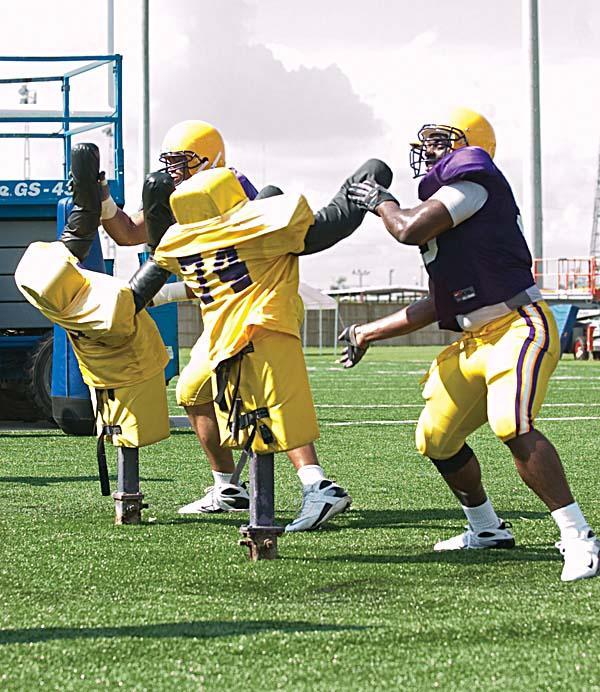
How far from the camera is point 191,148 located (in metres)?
5.89

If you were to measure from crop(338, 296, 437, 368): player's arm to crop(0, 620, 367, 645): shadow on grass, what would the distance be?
147 centimetres

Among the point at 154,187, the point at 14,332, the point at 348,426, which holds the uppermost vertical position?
the point at 154,187

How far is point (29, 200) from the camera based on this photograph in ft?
36.1

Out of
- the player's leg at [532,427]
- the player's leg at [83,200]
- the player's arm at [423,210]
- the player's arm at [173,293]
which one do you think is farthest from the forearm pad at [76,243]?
the player's leg at [532,427]

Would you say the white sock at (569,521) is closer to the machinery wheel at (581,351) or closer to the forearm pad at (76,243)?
the forearm pad at (76,243)

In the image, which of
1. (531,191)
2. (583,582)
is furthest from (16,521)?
(531,191)

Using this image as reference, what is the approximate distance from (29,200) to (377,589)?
754 centimetres

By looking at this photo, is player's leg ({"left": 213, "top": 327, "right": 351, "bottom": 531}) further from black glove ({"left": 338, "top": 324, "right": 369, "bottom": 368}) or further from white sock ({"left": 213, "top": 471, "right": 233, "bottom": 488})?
white sock ({"left": 213, "top": 471, "right": 233, "bottom": 488})

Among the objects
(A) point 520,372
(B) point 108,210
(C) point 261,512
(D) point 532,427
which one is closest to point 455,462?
(D) point 532,427

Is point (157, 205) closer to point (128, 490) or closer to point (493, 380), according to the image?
point (128, 490)

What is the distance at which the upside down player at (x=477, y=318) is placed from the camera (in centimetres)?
447

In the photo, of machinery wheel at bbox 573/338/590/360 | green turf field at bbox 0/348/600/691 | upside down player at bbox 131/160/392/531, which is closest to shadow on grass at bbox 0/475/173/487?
green turf field at bbox 0/348/600/691

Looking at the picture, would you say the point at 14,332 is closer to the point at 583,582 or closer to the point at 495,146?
the point at 495,146

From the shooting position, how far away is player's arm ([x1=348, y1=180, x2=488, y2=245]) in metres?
4.53
